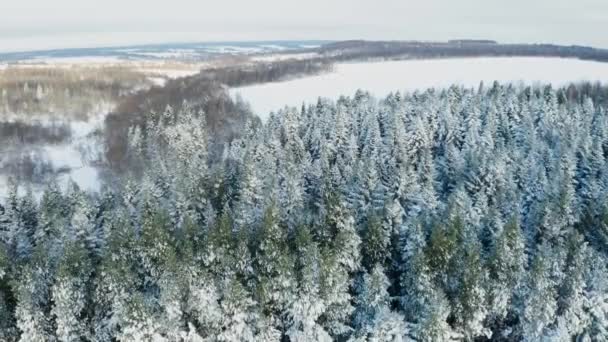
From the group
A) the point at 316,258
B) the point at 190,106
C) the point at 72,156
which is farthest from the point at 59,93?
the point at 316,258

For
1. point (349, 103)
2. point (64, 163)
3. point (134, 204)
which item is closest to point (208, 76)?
point (64, 163)

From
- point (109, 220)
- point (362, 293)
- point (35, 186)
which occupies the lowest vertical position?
point (35, 186)

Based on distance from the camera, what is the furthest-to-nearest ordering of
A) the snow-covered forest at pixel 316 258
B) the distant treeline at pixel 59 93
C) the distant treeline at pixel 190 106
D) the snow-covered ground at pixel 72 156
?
1. the distant treeline at pixel 59 93
2. the distant treeline at pixel 190 106
3. the snow-covered ground at pixel 72 156
4. the snow-covered forest at pixel 316 258

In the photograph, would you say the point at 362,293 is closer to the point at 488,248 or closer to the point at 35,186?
the point at 488,248

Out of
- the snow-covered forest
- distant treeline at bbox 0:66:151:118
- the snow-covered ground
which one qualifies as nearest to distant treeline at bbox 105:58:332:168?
the snow-covered ground

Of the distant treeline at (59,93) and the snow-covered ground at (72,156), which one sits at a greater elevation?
the distant treeline at (59,93)

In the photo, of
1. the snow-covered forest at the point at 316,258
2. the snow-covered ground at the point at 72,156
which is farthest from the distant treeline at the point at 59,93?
the snow-covered forest at the point at 316,258

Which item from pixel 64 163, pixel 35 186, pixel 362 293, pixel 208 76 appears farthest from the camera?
pixel 208 76

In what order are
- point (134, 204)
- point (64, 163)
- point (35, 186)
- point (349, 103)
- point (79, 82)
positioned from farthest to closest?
point (79, 82)
point (64, 163)
point (349, 103)
point (35, 186)
point (134, 204)

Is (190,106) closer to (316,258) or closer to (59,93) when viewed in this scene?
(59,93)

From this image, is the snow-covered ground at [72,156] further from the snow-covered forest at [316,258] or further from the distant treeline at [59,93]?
the snow-covered forest at [316,258]
